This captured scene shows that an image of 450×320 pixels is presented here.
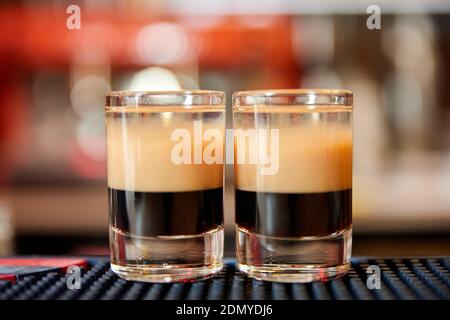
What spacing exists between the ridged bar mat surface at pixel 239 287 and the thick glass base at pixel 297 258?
1 centimetres

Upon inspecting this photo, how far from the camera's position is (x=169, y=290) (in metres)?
0.66

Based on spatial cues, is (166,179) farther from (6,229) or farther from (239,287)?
(6,229)

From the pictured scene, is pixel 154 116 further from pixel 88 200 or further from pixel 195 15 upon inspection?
pixel 195 15

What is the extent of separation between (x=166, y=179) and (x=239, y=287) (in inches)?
4.9

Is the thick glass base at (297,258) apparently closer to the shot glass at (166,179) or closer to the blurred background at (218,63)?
the shot glass at (166,179)

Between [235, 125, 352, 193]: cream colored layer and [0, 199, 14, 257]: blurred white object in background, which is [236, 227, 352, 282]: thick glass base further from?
[0, 199, 14, 257]: blurred white object in background

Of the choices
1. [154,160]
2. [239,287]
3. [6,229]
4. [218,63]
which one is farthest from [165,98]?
[218,63]

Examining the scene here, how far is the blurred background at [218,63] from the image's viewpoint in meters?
2.58

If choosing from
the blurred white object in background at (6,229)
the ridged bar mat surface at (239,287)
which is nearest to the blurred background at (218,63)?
the blurred white object in background at (6,229)

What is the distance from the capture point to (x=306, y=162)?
2.31 ft
